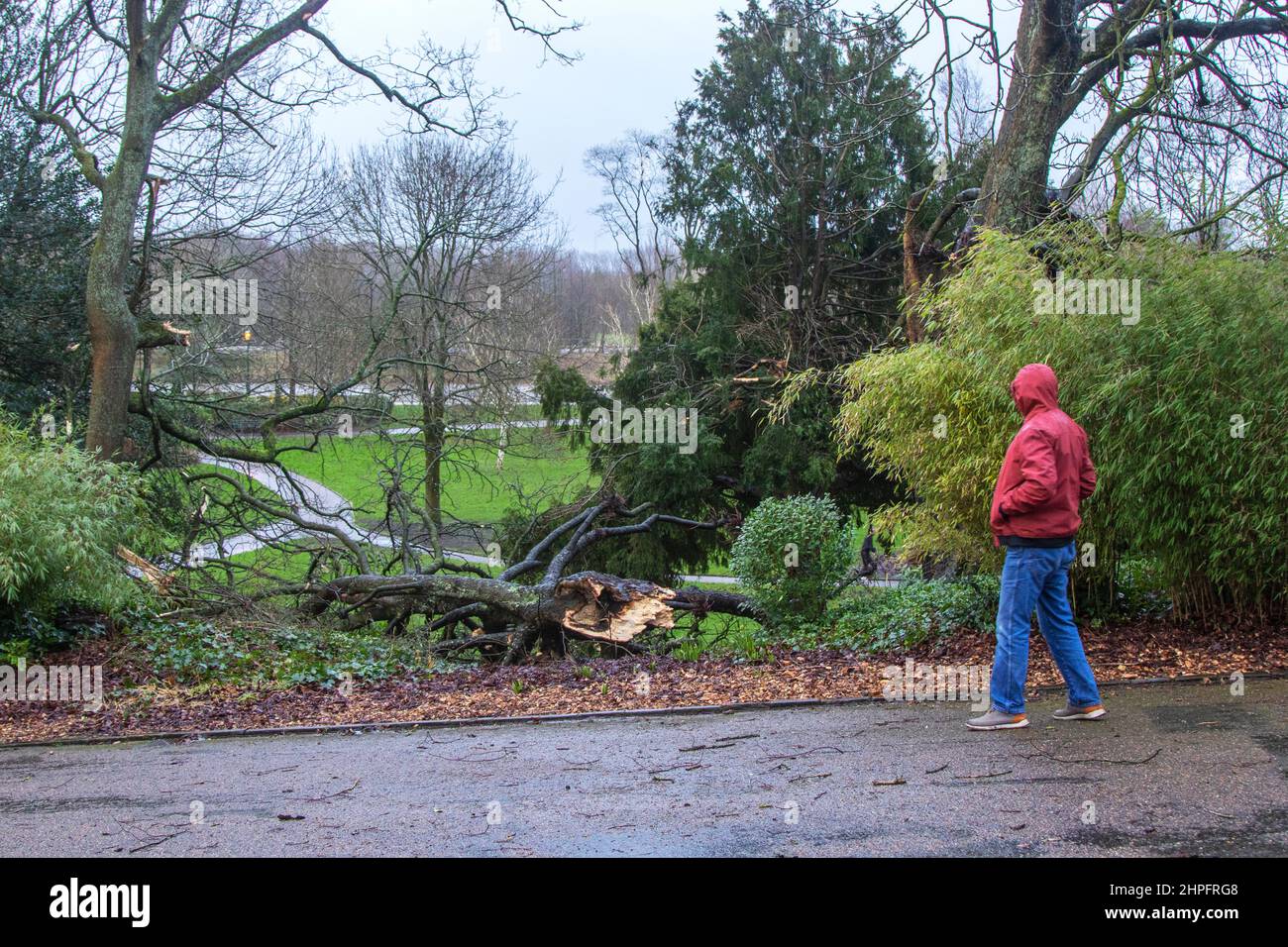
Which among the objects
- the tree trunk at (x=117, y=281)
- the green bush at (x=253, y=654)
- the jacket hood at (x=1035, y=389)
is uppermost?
the tree trunk at (x=117, y=281)

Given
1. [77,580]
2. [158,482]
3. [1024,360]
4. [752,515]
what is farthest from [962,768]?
[158,482]

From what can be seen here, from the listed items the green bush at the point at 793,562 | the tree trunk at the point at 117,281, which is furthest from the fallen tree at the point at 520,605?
the tree trunk at the point at 117,281

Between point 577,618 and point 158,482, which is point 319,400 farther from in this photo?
point 577,618

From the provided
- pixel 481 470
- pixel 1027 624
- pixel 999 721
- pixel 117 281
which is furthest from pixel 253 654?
pixel 481 470

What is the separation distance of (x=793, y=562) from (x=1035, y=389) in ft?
17.2

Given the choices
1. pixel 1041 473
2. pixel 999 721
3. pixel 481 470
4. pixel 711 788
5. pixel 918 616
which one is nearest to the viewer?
pixel 711 788

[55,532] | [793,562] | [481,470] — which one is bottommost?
[793,562]

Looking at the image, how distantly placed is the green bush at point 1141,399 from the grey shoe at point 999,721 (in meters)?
2.30

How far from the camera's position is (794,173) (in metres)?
19.4

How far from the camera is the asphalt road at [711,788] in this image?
452 cm

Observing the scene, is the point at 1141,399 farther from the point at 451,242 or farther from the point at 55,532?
the point at 451,242

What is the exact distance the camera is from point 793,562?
1090 centimetres

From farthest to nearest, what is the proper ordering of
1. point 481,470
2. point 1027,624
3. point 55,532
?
point 481,470
point 55,532
point 1027,624

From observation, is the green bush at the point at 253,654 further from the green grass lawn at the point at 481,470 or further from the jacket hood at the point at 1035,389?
the jacket hood at the point at 1035,389
